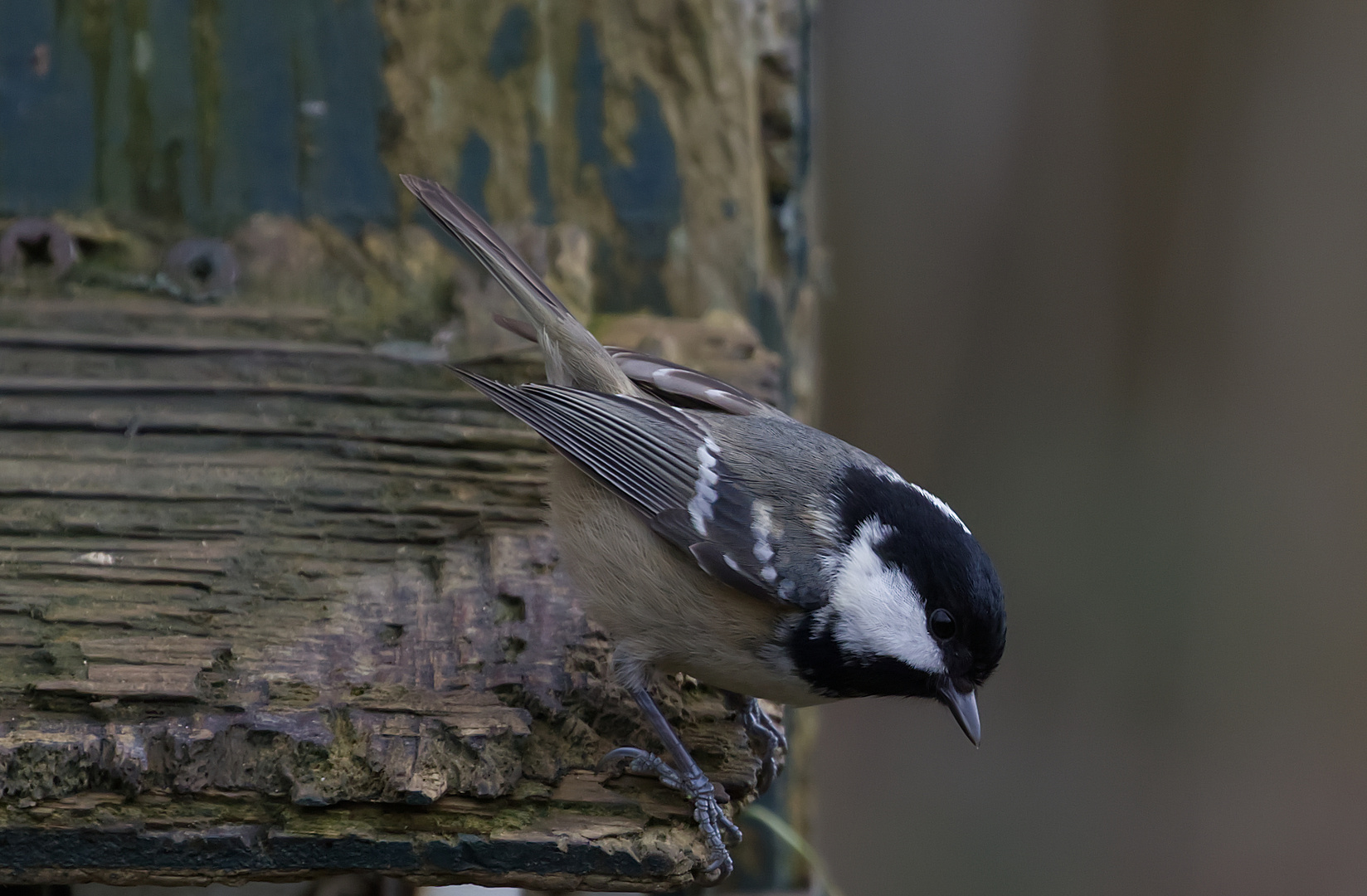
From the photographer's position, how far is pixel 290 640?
184 cm

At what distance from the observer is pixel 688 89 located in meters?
3.01

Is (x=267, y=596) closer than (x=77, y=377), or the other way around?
(x=267, y=596)

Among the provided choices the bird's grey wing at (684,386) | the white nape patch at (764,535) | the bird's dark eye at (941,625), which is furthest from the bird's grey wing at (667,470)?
the bird's dark eye at (941,625)

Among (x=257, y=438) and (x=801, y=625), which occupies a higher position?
(x=257, y=438)

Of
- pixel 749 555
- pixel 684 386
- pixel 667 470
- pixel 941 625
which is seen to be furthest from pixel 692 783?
pixel 684 386

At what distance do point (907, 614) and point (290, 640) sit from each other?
1062 mm

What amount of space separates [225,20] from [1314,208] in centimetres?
512

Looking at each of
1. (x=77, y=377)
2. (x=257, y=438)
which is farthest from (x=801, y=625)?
(x=77, y=377)

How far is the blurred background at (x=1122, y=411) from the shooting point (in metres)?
5.71

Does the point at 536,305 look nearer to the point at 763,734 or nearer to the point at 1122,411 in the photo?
the point at 763,734

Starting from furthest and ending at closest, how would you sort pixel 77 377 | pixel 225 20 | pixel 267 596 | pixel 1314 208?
pixel 1314 208 → pixel 225 20 → pixel 77 377 → pixel 267 596

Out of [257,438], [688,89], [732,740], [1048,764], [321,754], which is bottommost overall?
[1048,764]

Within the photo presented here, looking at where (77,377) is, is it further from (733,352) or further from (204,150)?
(733,352)

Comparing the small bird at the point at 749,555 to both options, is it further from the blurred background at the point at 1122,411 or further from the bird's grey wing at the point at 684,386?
the blurred background at the point at 1122,411
